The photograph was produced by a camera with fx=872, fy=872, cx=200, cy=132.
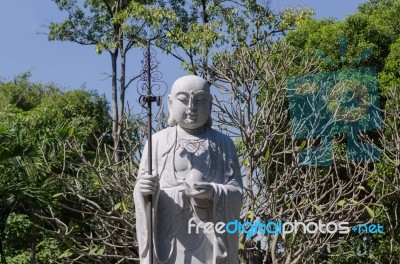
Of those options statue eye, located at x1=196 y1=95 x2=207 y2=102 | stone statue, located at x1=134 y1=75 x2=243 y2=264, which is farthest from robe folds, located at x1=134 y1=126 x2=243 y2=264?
statue eye, located at x1=196 y1=95 x2=207 y2=102

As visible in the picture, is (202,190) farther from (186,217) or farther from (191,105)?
(191,105)

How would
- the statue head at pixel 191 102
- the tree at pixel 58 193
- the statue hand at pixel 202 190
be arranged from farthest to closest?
the tree at pixel 58 193 → the statue head at pixel 191 102 → the statue hand at pixel 202 190

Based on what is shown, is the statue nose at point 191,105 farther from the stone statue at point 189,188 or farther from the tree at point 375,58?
the tree at point 375,58

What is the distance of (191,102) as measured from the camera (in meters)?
7.58

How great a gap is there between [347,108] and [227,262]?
24.8ft

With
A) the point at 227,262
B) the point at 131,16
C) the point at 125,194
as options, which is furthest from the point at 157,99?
the point at 131,16

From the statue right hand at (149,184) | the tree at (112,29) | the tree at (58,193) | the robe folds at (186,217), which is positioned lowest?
the robe folds at (186,217)

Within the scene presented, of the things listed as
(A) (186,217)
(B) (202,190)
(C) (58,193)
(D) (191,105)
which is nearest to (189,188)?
(B) (202,190)

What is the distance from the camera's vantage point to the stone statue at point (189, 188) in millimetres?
7281

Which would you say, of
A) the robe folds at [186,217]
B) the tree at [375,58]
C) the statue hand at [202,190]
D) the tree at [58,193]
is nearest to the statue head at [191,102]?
the robe folds at [186,217]

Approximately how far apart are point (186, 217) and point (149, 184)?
0.50 meters

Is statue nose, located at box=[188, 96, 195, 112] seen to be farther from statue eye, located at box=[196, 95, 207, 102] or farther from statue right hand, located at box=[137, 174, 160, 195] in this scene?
statue right hand, located at box=[137, 174, 160, 195]

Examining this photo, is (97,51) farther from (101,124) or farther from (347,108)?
(347,108)

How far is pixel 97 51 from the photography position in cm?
1895
